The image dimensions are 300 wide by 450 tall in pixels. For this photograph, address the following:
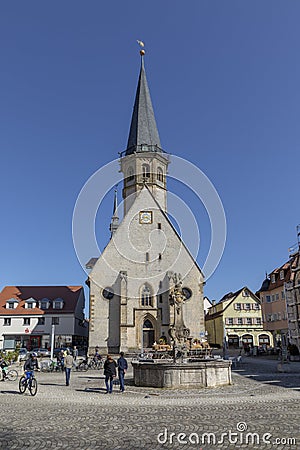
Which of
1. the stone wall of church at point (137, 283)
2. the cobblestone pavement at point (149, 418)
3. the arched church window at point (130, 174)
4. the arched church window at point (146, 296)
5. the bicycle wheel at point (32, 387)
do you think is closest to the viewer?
the cobblestone pavement at point (149, 418)

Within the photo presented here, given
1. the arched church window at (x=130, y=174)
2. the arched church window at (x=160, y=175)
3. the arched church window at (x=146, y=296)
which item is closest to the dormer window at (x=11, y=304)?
the arched church window at (x=146, y=296)

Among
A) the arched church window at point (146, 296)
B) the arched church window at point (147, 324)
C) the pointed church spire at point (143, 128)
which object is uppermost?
the pointed church spire at point (143, 128)

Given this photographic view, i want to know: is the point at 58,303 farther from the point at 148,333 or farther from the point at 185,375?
the point at 185,375

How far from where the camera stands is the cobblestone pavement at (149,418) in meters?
8.42

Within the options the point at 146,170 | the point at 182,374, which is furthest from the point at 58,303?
the point at 182,374

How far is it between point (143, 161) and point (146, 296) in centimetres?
2023

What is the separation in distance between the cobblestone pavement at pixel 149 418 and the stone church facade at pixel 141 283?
1035 inches

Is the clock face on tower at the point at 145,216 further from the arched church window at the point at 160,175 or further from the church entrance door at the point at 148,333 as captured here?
the church entrance door at the point at 148,333

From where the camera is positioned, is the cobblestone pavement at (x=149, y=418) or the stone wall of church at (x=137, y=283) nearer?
the cobblestone pavement at (x=149, y=418)

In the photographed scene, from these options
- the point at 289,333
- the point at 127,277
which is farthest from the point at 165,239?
the point at 289,333

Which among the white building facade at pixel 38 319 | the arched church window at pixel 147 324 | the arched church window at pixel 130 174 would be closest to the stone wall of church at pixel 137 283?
the arched church window at pixel 147 324

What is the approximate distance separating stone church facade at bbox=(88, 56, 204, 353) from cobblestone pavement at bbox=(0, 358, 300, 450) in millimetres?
26299

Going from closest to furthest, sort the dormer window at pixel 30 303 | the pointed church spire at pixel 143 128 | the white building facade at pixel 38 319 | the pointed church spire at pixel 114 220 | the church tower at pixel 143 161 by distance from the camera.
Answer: the church tower at pixel 143 161, the white building facade at pixel 38 319, the pointed church spire at pixel 143 128, the dormer window at pixel 30 303, the pointed church spire at pixel 114 220

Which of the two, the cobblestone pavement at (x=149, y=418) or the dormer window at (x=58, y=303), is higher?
the dormer window at (x=58, y=303)
